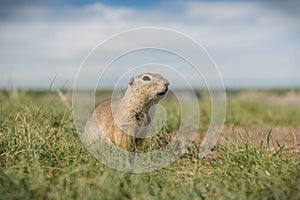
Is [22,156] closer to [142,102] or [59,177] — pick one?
[59,177]

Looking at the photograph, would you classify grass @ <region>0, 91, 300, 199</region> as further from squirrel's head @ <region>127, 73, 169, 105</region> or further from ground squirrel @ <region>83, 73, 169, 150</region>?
squirrel's head @ <region>127, 73, 169, 105</region>

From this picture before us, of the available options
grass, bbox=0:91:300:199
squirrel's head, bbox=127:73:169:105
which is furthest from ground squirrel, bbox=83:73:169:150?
grass, bbox=0:91:300:199

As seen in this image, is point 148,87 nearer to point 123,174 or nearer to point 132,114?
point 132,114

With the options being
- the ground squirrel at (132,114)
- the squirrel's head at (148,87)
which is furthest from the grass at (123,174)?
the squirrel's head at (148,87)

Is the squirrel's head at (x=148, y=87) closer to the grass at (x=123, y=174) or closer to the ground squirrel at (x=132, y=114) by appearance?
the ground squirrel at (x=132, y=114)

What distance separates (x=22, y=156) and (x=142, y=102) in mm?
1031

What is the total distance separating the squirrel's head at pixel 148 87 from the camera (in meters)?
3.44

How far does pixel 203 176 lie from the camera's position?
286 centimetres

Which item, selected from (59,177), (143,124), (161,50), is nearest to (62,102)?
(143,124)

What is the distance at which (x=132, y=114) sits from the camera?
3654 millimetres

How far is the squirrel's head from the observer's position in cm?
344

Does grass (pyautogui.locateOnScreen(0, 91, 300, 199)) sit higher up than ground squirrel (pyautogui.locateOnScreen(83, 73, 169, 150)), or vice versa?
ground squirrel (pyautogui.locateOnScreen(83, 73, 169, 150))

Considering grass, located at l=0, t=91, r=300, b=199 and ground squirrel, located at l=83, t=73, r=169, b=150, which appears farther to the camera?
ground squirrel, located at l=83, t=73, r=169, b=150

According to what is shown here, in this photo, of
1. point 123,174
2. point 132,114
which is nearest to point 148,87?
point 132,114
